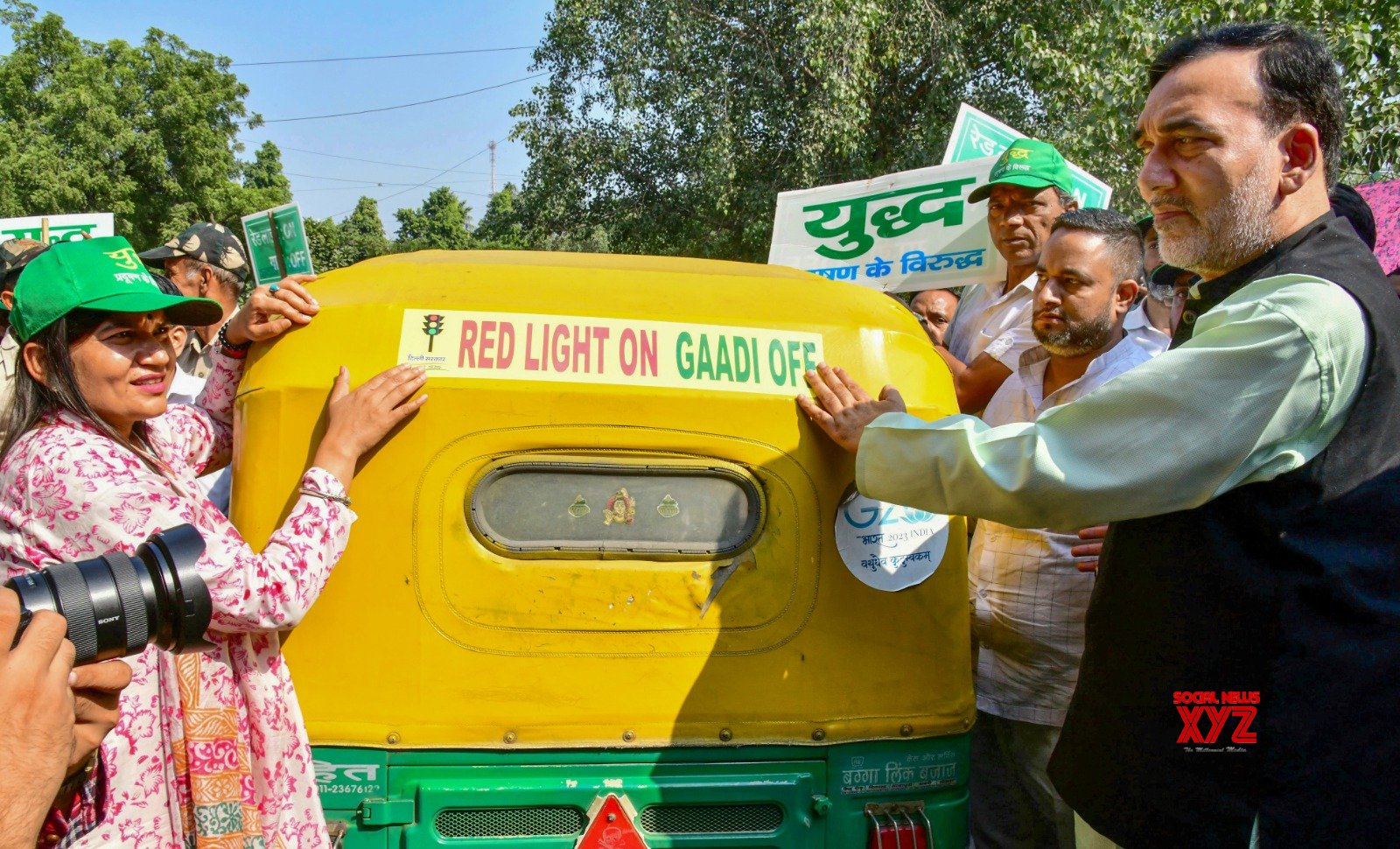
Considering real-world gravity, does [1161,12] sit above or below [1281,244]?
above

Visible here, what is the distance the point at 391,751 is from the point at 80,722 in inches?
38.2

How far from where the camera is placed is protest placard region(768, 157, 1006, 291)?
456 cm

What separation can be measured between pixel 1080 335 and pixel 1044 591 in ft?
2.44

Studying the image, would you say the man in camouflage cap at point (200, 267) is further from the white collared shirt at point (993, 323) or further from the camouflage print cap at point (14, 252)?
the white collared shirt at point (993, 323)

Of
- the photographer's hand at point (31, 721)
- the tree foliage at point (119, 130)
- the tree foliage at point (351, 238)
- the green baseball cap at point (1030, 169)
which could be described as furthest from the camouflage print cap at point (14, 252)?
the tree foliage at point (351, 238)

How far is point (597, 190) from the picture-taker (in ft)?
53.7

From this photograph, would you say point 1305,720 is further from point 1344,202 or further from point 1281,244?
point 1344,202

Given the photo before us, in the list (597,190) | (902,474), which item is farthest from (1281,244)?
(597,190)

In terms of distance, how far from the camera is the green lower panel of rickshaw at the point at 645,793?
2.33m

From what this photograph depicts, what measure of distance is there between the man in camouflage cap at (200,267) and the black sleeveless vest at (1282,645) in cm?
397

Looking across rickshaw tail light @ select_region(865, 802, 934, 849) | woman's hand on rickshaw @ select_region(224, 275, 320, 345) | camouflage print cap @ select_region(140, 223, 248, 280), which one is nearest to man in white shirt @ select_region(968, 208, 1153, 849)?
rickshaw tail light @ select_region(865, 802, 934, 849)

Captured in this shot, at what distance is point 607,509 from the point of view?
2416mm

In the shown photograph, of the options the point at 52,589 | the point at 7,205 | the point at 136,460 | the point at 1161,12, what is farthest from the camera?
the point at 7,205

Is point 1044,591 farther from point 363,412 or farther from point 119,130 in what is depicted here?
point 119,130
